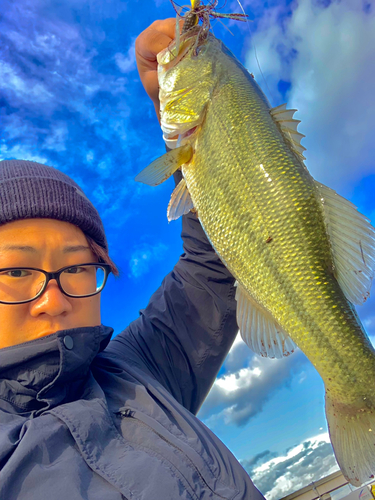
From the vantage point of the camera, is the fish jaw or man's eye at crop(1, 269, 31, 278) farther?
the fish jaw

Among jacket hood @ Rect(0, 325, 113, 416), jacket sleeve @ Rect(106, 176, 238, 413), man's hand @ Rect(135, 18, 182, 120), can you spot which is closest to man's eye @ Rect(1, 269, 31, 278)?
jacket hood @ Rect(0, 325, 113, 416)

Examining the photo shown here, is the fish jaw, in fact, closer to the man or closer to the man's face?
the man

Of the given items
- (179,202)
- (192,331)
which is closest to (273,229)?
(179,202)

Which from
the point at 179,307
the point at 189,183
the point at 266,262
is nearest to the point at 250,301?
the point at 266,262

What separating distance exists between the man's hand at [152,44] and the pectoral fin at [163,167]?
0.63m

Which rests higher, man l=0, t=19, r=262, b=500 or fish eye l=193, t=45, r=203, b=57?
fish eye l=193, t=45, r=203, b=57

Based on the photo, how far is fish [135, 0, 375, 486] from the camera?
122 centimetres

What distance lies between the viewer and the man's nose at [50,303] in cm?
153

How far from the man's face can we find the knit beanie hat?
6 cm

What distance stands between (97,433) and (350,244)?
54.7 inches

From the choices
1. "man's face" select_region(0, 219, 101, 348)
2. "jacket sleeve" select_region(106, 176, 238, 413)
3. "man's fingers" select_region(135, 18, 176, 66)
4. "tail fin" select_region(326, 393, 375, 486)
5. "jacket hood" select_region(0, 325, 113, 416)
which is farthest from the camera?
"jacket sleeve" select_region(106, 176, 238, 413)

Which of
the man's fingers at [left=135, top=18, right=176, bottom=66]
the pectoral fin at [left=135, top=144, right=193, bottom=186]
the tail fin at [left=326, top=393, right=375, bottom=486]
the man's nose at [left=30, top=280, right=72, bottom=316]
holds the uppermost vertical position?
the man's fingers at [left=135, top=18, right=176, bottom=66]

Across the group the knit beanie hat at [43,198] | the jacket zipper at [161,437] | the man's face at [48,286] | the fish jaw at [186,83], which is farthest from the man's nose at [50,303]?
the fish jaw at [186,83]

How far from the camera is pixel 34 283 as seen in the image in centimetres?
158
